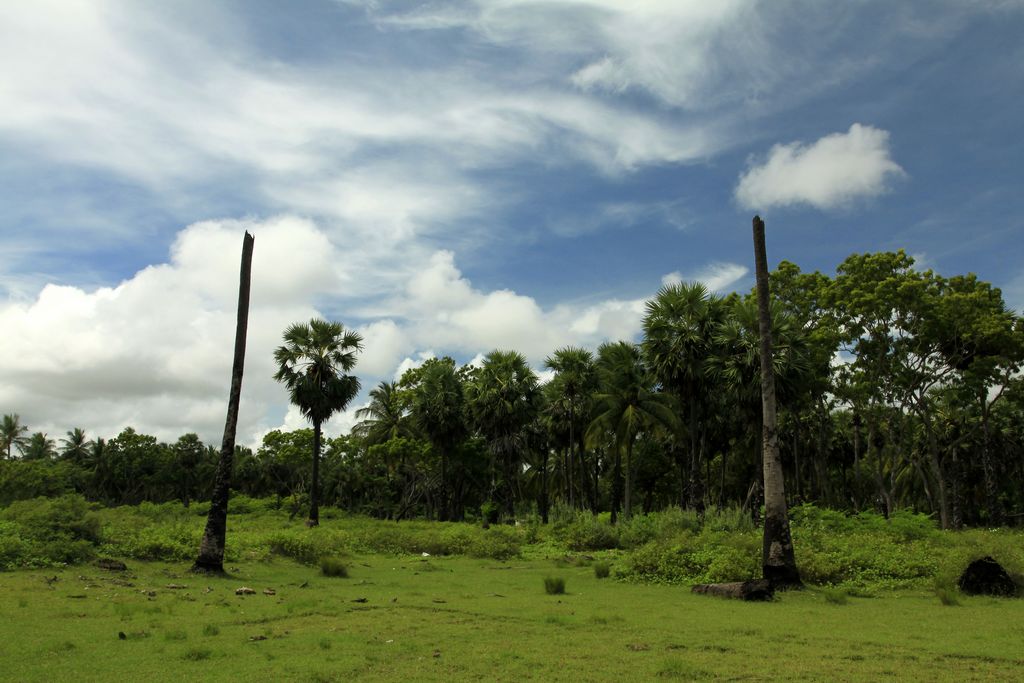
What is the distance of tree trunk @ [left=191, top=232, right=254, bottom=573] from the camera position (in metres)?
17.8

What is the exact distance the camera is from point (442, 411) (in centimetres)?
4791

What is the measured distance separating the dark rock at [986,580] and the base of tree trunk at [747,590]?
3.86 m

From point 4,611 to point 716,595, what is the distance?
12.7 m

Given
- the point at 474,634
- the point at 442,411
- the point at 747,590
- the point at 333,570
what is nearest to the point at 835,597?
the point at 747,590

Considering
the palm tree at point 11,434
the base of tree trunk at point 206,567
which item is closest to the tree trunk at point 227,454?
the base of tree trunk at point 206,567

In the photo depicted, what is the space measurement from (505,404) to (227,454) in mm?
28669

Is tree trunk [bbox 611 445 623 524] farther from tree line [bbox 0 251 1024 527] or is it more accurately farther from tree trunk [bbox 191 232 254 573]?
tree trunk [bbox 191 232 254 573]

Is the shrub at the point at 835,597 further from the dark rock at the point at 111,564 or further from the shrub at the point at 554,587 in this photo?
the dark rock at the point at 111,564

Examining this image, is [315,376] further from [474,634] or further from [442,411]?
[474,634]

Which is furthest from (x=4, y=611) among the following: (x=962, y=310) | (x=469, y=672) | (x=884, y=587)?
(x=962, y=310)

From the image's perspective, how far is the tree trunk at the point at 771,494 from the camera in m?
15.5

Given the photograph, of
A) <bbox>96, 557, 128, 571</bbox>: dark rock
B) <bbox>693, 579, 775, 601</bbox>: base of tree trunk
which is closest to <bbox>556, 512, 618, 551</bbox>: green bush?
<bbox>693, 579, 775, 601</bbox>: base of tree trunk

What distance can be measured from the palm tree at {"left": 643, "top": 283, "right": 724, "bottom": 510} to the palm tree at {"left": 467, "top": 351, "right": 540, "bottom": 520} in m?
13.9

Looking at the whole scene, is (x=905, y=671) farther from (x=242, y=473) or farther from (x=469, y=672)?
(x=242, y=473)
